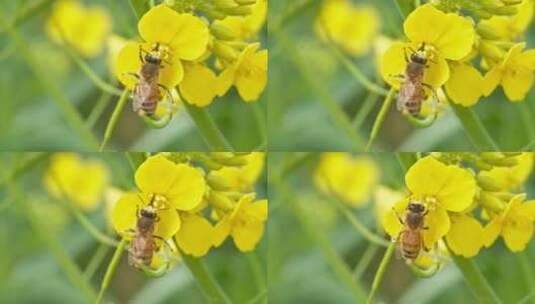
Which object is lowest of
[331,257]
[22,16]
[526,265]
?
[526,265]

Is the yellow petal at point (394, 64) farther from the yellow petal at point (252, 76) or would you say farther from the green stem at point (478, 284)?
the green stem at point (478, 284)

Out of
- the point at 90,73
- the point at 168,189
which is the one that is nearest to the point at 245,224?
the point at 168,189

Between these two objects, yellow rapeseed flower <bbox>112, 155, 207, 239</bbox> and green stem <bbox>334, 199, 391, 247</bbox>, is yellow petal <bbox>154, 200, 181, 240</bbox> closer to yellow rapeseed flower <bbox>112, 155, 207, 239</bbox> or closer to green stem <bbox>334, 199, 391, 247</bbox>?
yellow rapeseed flower <bbox>112, 155, 207, 239</bbox>

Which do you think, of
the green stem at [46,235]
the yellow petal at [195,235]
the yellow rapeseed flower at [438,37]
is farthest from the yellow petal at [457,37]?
the green stem at [46,235]

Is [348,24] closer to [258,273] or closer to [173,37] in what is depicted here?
[173,37]

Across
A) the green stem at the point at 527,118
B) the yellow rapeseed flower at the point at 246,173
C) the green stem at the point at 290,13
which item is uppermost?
the green stem at the point at 290,13

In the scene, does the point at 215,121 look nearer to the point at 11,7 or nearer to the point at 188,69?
the point at 188,69
